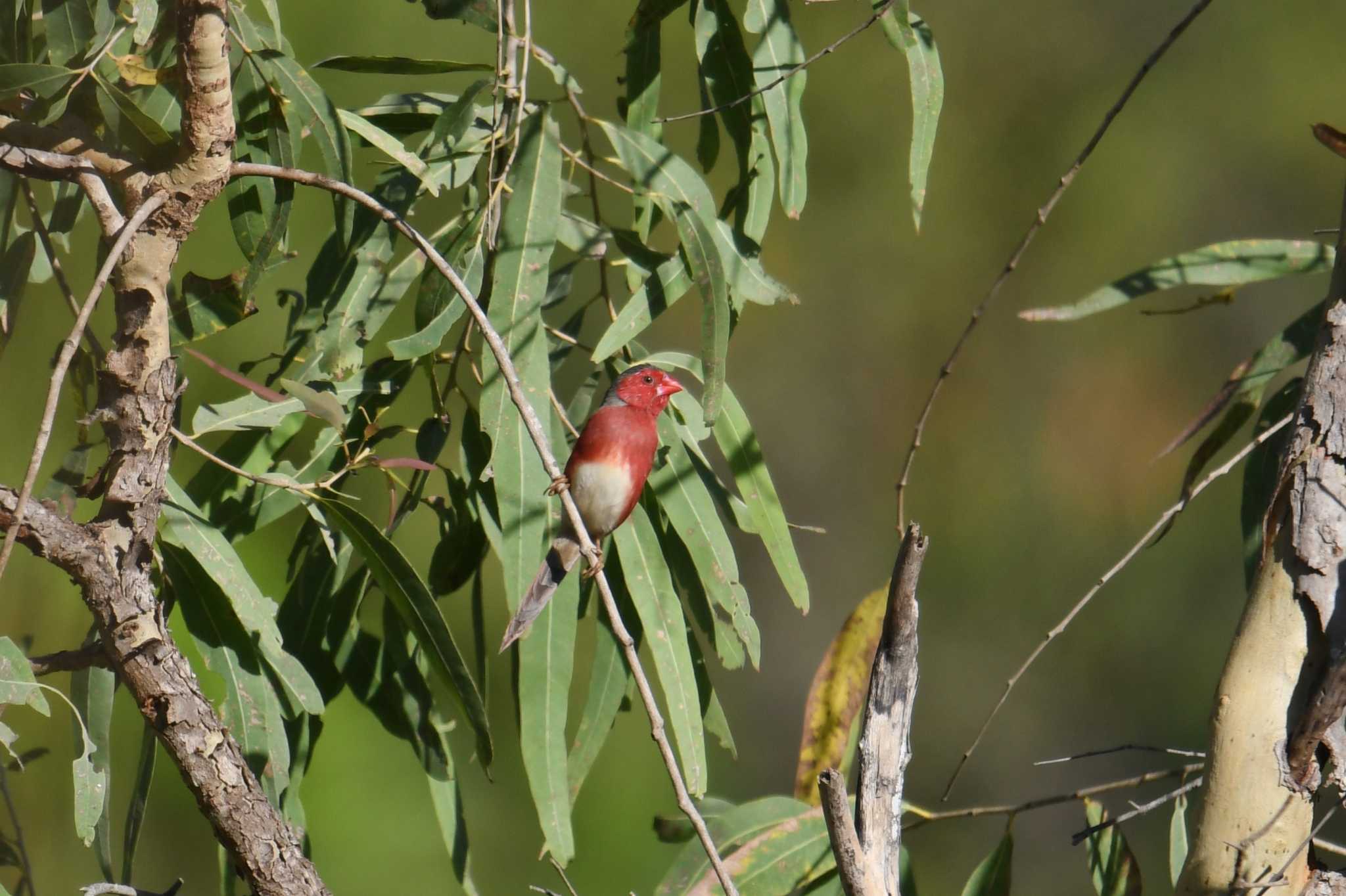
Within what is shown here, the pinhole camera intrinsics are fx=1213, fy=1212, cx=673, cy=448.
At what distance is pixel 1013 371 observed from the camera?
6.69 metres

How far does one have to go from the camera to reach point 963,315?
6617 millimetres

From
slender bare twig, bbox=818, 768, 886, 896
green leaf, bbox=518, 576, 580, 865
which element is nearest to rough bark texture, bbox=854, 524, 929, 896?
slender bare twig, bbox=818, 768, 886, 896

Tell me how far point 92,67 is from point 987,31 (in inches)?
240

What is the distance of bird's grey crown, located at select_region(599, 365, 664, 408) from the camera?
207cm

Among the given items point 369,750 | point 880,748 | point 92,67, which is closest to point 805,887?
point 880,748

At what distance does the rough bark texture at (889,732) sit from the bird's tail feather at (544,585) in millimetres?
556

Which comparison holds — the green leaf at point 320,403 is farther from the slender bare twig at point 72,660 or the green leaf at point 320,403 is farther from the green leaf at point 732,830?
the green leaf at point 732,830

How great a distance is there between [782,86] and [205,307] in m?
0.96

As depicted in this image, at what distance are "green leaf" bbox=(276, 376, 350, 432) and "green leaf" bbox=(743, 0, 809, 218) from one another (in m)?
0.79

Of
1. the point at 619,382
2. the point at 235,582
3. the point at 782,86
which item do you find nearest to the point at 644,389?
the point at 619,382

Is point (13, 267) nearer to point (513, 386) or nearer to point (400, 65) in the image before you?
point (400, 65)

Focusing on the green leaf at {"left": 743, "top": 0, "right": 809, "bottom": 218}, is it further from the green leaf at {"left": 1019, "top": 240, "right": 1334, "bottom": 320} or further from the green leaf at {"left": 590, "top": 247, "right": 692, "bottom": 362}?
the green leaf at {"left": 1019, "top": 240, "right": 1334, "bottom": 320}

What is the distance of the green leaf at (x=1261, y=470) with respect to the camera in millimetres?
1996

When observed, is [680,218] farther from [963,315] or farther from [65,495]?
[963,315]
